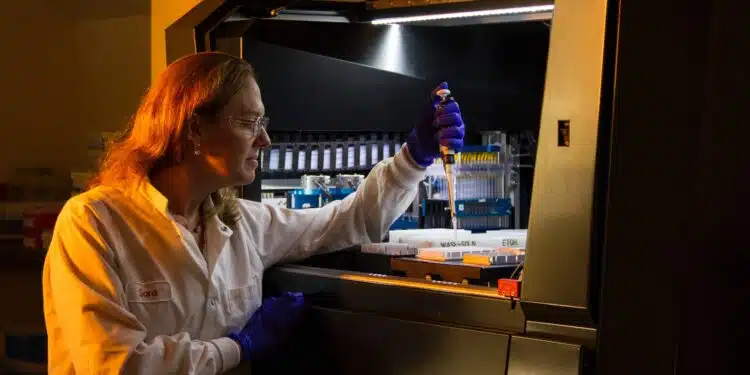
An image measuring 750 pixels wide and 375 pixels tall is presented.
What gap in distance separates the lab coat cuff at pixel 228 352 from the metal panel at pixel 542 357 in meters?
0.63

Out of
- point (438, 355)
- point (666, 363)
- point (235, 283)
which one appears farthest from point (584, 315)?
point (235, 283)

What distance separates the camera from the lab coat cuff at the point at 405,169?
88.7 inches

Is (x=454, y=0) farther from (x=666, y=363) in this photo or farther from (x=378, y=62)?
(x=666, y=363)

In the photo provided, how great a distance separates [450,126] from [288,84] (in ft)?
1.64

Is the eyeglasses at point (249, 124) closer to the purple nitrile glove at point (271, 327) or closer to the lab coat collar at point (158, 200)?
the lab coat collar at point (158, 200)

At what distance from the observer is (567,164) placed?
5.27 feet

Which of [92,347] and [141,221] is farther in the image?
[141,221]

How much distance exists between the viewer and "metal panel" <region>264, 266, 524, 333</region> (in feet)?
5.63

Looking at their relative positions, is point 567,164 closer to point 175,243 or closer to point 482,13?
point 482,13

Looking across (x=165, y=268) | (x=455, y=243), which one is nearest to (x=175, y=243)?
(x=165, y=268)

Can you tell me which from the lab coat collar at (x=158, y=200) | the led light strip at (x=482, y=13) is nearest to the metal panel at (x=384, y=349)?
the lab coat collar at (x=158, y=200)

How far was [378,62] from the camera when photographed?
8.26 ft

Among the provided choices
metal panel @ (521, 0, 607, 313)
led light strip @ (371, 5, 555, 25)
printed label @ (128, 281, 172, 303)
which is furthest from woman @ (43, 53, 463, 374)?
metal panel @ (521, 0, 607, 313)

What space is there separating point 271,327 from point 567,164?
0.77 metres
